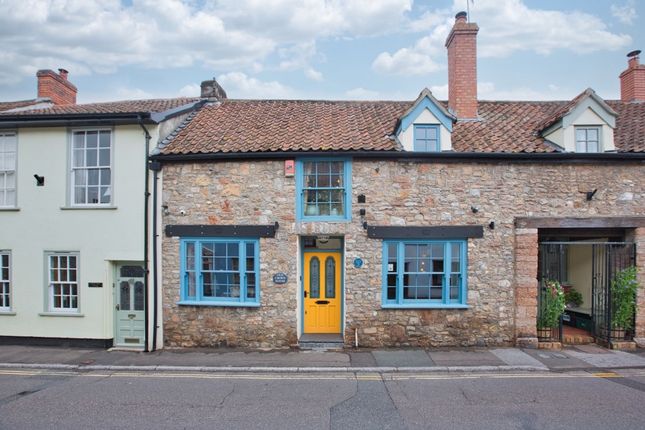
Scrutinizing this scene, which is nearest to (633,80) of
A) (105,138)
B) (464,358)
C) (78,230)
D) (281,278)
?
(464,358)

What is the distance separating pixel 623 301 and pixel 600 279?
0.83 metres

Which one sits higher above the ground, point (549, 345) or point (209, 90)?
point (209, 90)

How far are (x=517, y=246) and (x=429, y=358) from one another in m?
3.72

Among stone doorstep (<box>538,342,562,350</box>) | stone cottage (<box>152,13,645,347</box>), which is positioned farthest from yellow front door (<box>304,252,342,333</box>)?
stone doorstep (<box>538,342,562,350</box>)

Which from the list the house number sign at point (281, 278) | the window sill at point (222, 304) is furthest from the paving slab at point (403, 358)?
the window sill at point (222, 304)

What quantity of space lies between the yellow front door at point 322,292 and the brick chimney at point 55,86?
1322cm

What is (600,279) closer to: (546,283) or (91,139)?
(546,283)

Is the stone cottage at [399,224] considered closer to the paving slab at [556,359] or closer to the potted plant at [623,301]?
the potted plant at [623,301]

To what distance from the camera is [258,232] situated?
1047cm

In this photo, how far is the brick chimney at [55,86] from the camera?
16.2m

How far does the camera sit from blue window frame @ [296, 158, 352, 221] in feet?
34.7

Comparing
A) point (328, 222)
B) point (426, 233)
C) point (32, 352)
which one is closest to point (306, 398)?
point (328, 222)

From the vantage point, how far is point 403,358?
9555 mm

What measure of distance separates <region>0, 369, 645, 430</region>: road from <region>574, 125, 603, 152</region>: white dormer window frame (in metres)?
5.66
